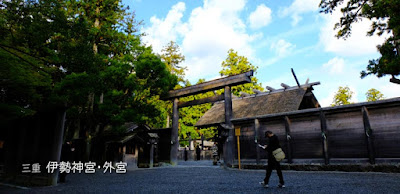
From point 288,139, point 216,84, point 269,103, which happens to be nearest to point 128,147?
point 216,84

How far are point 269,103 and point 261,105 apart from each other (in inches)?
25.1

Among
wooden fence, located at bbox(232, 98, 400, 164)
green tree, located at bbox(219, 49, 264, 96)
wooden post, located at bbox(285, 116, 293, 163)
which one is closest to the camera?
wooden fence, located at bbox(232, 98, 400, 164)

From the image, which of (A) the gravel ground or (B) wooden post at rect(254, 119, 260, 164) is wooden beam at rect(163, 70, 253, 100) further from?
(A) the gravel ground

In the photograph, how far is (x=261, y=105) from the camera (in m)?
19.2

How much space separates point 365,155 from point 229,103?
25.1 feet

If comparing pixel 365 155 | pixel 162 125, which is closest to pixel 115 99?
pixel 365 155

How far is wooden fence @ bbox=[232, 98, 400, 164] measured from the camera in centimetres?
920

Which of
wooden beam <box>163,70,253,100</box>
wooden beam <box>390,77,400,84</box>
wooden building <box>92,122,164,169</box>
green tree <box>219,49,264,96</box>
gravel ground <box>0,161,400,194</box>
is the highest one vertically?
green tree <box>219,49,264,96</box>

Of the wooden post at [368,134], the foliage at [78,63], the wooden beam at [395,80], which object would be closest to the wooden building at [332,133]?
the wooden post at [368,134]

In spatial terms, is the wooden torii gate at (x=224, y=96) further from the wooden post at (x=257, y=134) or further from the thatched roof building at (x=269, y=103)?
the thatched roof building at (x=269, y=103)

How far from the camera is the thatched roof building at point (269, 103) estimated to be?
58.2ft

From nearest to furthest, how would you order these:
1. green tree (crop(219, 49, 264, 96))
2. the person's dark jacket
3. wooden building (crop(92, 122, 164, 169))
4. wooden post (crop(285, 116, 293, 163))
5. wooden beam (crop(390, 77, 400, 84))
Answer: the person's dark jacket < wooden beam (crop(390, 77, 400, 84)) < wooden post (crop(285, 116, 293, 163)) < wooden building (crop(92, 122, 164, 169)) < green tree (crop(219, 49, 264, 96))

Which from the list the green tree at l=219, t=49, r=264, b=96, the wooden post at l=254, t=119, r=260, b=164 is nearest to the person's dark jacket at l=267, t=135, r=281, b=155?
the wooden post at l=254, t=119, r=260, b=164

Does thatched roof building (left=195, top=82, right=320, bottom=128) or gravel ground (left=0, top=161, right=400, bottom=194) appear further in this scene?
thatched roof building (left=195, top=82, right=320, bottom=128)
